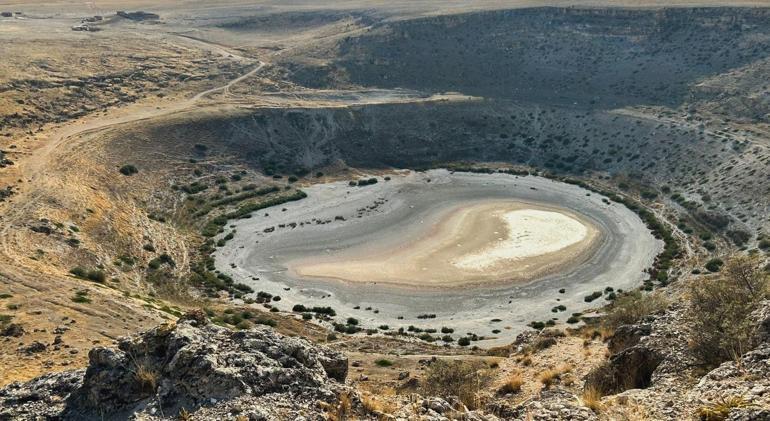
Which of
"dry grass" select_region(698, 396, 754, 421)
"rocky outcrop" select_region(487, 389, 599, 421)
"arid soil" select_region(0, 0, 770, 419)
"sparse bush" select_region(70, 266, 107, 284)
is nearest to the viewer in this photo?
"dry grass" select_region(698, 396, 754, 421)

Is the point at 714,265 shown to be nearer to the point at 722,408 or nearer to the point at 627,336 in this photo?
the point at 627,336

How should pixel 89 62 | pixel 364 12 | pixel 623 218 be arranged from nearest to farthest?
pixel 623 218
pixel 89 62
pixel 364 12

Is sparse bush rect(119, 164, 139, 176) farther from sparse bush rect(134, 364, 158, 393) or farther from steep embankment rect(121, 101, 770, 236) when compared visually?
sparse bush rect(134, 364, 158, 393)

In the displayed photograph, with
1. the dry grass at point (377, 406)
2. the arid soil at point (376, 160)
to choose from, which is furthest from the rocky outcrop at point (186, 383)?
the arid soil at point (376, 160)

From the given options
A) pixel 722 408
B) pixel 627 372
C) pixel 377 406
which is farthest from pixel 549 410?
pixel 627 372

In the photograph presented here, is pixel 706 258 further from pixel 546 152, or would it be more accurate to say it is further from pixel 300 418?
pixel 300 418

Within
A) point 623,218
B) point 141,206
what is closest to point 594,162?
point 623,218

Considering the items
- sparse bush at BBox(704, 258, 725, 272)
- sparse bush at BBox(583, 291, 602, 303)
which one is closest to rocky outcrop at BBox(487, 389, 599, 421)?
sparse bush at BBox(583, 291, 602, 303)
